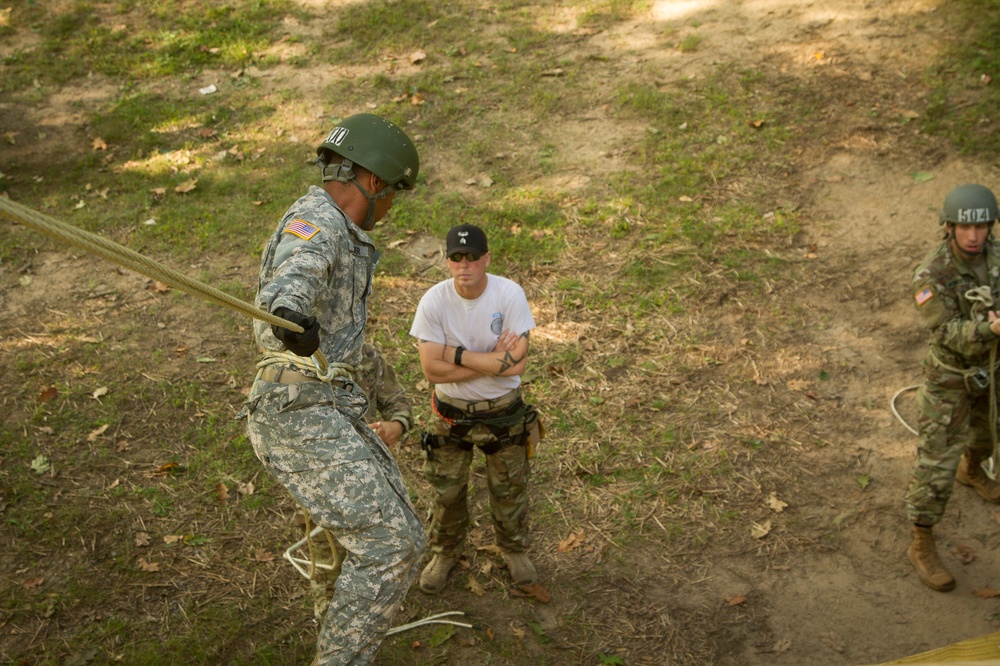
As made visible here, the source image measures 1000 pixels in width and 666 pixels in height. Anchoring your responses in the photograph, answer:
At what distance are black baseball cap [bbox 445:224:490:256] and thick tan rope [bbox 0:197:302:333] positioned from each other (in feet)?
5.17

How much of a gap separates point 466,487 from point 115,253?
9.88 feet

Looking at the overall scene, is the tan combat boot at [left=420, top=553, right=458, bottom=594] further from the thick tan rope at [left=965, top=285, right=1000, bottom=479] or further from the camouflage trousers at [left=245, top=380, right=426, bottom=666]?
the thick tan rope at [left=965, top=285, right=1000, bottom=479]

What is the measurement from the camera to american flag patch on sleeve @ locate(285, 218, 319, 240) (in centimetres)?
419

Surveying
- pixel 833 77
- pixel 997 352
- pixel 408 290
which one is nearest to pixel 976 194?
pixel 997 352

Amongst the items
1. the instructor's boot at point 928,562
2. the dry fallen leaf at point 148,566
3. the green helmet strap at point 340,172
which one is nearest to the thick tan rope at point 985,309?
the instructor's boot at point 928,562

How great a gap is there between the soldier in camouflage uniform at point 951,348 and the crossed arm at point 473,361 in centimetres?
275

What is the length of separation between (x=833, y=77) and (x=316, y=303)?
8.80 m

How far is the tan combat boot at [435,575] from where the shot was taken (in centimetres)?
582

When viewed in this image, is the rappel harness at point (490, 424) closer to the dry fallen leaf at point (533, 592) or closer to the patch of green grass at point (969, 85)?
the dry fallen leaf at point (533, 592)

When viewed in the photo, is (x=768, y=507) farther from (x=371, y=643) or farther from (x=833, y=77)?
(x=833, y=77)

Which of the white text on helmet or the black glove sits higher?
the black glove

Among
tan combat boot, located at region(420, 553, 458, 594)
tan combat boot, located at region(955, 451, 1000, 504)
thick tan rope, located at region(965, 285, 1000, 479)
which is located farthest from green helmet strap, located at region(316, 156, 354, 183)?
tan combat boot, located at region(955, 451, 1000, 504)

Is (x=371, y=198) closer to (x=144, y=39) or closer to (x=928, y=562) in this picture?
(x=928, y=562)

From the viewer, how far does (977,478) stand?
646 centimetres
